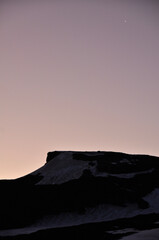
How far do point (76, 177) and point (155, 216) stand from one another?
2673 centimetres

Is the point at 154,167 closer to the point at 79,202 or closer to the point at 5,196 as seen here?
the point at 79,202

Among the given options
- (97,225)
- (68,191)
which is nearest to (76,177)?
(68,191)

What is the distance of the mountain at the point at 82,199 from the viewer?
233 ft

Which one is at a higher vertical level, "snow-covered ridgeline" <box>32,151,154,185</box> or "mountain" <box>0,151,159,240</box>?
"snow-covered ridgeline" <box>32,151,154,185</box>

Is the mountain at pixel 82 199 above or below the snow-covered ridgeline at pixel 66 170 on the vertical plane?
below

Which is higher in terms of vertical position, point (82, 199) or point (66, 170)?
point (66, 170)

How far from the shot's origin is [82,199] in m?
87.4

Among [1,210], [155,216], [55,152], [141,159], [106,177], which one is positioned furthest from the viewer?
[55,152]

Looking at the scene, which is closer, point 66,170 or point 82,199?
point 82,199

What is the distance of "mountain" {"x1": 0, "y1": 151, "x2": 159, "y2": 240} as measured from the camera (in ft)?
233

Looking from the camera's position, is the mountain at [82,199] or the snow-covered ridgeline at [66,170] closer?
the mountain at [82,199]

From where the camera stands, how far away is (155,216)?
2953 inches

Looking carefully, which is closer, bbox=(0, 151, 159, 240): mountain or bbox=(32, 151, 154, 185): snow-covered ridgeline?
bbox=(0, 151, 159, 240): mountain

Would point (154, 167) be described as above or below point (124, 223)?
above
